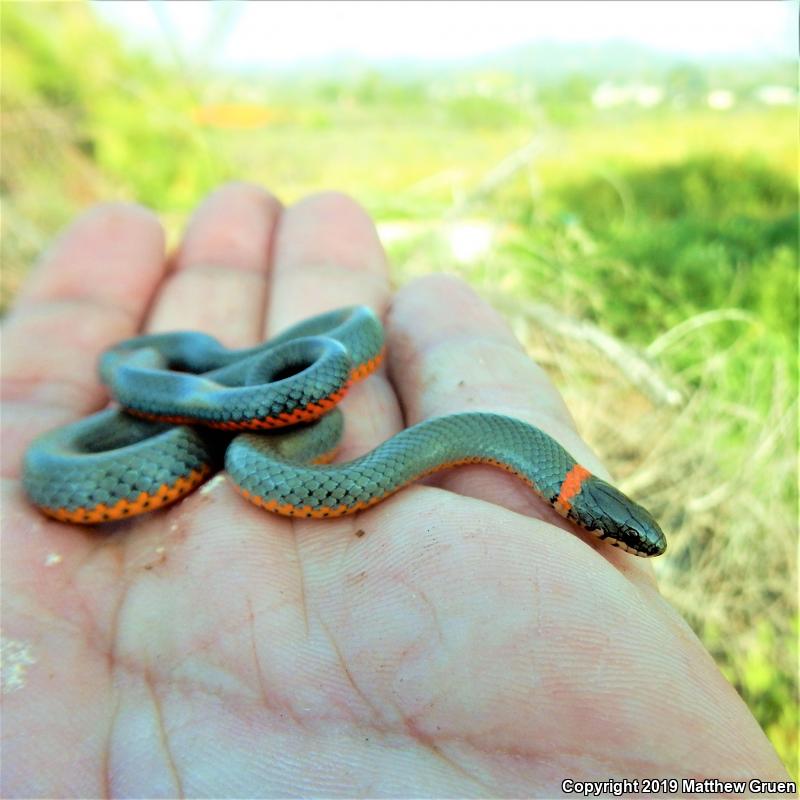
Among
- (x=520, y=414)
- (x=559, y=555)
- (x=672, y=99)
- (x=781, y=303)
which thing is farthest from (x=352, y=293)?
(x=672, y=99)

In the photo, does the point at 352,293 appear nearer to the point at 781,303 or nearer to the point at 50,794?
the point at 50,794

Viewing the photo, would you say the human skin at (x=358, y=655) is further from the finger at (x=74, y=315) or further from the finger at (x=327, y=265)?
the finger at (x=327, y=265)

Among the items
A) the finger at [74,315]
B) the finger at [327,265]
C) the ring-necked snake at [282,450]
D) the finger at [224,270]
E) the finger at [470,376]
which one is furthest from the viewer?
the finger at [224,270]

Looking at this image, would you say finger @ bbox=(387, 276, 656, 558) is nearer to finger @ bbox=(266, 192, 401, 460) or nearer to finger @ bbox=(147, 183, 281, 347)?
finger @ bbox=(266, 192, 401, 460)

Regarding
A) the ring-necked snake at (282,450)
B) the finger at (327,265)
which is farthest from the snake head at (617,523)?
the finger at (327,265)

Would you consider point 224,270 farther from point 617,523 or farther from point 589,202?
point 589,202

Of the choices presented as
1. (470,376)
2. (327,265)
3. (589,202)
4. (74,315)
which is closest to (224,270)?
(327,265)

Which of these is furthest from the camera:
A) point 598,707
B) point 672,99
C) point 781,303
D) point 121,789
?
point 672,99
